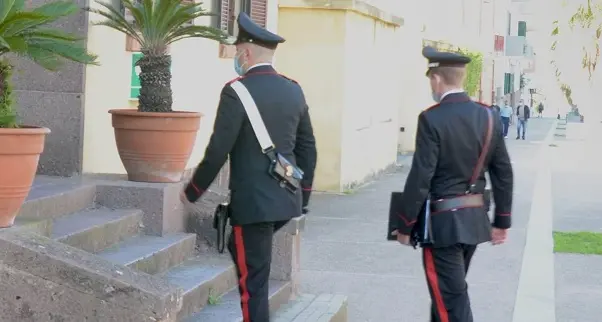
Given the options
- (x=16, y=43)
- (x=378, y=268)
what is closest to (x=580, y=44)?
(x=378, y=268)

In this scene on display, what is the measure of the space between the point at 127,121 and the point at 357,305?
2.51 metres

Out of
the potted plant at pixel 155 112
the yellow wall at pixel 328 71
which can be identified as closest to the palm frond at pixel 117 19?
the potted plant at pixel 155 112

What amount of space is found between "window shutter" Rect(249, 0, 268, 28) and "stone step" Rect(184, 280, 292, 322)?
21.7 ft

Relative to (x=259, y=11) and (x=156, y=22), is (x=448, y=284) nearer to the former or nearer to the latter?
(x=156, y=22)

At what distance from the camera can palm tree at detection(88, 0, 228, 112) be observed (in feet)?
28.2

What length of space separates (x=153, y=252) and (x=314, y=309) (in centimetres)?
149

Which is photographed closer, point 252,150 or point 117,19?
point 252,150

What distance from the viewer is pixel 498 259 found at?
12.3m

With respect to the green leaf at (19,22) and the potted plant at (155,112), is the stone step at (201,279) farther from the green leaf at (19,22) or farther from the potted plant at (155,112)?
the green leaf at (19,22)

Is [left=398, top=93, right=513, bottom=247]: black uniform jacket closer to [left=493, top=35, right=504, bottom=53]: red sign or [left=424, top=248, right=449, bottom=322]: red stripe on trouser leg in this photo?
[left=424, top=248, right=449, bottom=322]: red stripe on trouser leg

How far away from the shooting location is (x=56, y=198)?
7566 millimetres

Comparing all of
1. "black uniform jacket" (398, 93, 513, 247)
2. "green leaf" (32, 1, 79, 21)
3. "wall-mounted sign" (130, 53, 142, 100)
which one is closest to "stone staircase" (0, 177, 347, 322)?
"green leaf" (32, 1, 79, 21)

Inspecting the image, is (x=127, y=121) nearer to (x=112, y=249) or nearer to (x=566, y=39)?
(x=112, y=249)

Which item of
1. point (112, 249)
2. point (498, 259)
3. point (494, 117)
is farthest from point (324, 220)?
point (494, 117)
